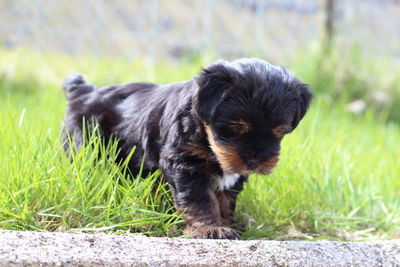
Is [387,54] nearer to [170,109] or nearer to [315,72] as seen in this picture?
[315,72]

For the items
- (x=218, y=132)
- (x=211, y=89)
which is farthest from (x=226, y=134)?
(x=211, y=89)

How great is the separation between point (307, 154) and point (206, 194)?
53.6 inches

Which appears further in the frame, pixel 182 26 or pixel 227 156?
pixel 182 26

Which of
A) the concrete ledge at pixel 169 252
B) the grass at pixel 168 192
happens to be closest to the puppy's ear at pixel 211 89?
the grass at pixel 168 192

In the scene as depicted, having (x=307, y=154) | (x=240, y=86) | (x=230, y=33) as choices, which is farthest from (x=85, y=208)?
(x=230, y=33)

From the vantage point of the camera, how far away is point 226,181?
11.2ft

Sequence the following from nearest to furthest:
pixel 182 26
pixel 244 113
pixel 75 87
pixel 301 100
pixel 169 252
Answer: pixel 169 252, pixel 244 113, pixel 301 100, pixel 75 87, pixel 182 26

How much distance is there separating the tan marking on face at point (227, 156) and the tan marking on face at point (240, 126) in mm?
101

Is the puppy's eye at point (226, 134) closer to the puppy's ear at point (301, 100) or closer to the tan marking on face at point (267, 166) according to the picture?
the tan marking on face at point (267, 166)

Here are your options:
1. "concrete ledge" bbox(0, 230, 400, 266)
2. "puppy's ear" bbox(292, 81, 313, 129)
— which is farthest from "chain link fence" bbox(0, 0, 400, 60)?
"concrete ledge" bbox(0, 230, 400, 266)

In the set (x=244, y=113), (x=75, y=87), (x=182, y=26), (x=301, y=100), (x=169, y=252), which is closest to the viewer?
(x=169, y=252)

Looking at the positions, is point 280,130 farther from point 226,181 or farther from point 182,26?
point 182,26

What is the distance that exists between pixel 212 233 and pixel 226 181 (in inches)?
17.4

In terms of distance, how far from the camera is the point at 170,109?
3.44 m
